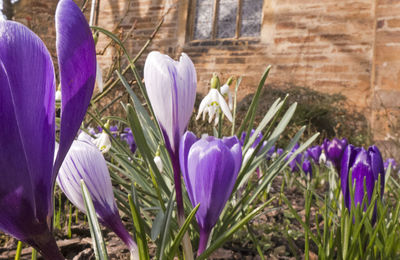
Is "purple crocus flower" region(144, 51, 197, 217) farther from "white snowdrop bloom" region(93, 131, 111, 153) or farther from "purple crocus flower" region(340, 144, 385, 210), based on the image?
"white snowdrop bloom" region(93, 131, 111, 153)

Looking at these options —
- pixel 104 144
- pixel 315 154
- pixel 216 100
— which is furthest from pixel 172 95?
pixel 315 154

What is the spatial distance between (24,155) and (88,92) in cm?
7

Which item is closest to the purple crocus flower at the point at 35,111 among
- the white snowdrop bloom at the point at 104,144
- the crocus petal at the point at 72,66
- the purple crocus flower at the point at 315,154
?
the crocus petal at the point at 72,66

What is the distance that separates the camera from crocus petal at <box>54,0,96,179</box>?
0.94 ft

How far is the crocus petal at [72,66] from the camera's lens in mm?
286

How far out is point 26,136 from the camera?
0.28 m

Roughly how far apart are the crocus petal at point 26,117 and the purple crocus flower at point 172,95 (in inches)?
10.2

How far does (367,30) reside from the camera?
6395 mm

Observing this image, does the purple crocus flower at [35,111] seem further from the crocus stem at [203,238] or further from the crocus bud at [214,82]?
the crocus bud at [214,82]

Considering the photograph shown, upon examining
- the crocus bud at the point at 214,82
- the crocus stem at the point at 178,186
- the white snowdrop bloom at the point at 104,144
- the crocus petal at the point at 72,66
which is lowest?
the white snowdrop bloom at the point at 104,144

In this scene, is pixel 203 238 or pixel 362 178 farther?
pixel 362 178

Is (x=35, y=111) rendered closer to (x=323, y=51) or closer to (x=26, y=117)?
(x=26, y=117)

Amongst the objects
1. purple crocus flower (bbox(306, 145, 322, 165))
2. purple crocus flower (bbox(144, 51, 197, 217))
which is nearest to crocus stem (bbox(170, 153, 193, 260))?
purple crocus flower (bbox(144, 51, 197, 217))

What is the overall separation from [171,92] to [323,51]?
6.71 m
